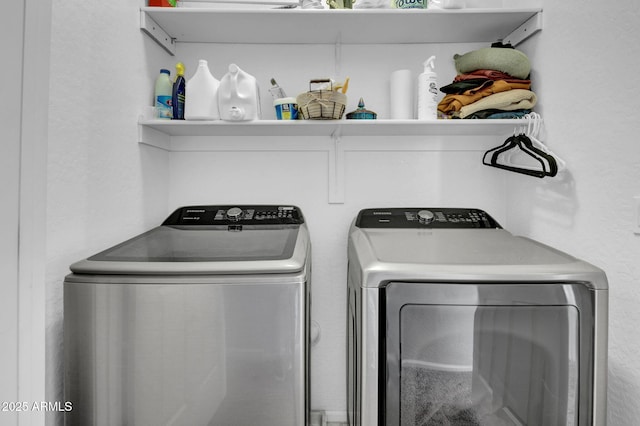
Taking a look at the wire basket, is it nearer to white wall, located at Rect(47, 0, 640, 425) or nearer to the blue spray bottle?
white wall, located at Rect(47, 0, 640, 425)

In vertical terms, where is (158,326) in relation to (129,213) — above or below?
below

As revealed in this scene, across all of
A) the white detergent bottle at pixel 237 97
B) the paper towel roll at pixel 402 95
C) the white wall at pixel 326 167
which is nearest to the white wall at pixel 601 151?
the white wall at pixel 326 167

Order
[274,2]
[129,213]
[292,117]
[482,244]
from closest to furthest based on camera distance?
1. [482,244]
2. [129,213]
3. [292,117]
4. [274,2]

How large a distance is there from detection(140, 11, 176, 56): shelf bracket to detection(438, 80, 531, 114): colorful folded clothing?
135 centimetres

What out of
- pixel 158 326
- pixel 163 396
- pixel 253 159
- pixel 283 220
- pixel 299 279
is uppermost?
pixel 253 159

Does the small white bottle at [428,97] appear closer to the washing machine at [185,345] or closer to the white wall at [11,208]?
the washing machine at [185,345]

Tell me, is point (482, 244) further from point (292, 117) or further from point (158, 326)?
point (158, 326)

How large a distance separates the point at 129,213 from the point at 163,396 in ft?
2.62

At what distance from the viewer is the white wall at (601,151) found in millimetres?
1114

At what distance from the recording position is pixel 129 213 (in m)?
1.52

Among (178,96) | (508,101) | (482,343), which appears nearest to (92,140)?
(178,96)

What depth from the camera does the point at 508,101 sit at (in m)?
1.55

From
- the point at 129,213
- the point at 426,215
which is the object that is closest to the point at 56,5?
the point at 129,213

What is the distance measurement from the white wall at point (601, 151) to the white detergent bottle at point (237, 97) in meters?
1.23
